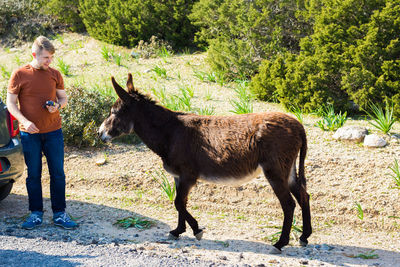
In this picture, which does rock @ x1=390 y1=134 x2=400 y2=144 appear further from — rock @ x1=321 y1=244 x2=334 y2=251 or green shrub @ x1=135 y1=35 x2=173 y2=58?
green shrub @ x1=135 y1=35 x2=173 y2=58

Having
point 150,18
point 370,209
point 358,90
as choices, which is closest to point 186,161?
point 370,209

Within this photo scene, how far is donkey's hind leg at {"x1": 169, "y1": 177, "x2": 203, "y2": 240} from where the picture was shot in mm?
4848

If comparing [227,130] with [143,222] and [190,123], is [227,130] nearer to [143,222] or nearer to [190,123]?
[190,123]

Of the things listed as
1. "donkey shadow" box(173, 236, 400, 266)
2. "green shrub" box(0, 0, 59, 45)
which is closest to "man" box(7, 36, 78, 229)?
"donkey shadow" box(173, 236, 400, 266)

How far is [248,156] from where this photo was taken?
4.61 meters

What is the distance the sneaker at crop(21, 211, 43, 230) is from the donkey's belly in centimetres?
189

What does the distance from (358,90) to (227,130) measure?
136 inches

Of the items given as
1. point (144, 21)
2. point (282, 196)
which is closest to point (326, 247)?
point (282, 196)

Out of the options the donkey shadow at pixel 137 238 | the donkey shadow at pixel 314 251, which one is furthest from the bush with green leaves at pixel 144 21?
the donkey shadow at pixel 314 251

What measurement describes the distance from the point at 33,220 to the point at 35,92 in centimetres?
142

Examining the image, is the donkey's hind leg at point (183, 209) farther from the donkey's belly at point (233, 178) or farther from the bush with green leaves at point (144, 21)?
the bush with green leaves at point (144, 21)

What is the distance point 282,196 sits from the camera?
4.57 m

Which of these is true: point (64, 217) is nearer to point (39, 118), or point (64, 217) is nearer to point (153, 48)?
point (39, 118)

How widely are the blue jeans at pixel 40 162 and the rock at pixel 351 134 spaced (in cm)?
384
